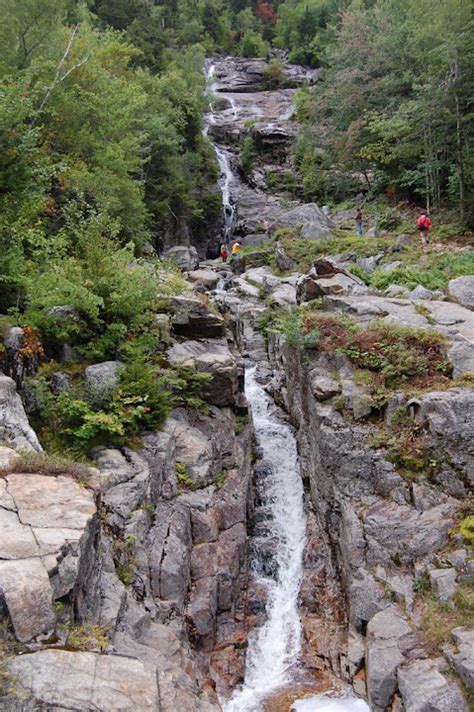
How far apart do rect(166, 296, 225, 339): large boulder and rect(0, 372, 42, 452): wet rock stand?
656 cm

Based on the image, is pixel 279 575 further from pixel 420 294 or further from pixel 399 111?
pixel 399 111

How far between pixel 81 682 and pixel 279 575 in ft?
26.5

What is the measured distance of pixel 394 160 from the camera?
3341 cm

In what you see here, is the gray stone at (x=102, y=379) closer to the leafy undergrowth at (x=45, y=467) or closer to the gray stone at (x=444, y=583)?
the leafy undergrowth at (x=45, y=467)

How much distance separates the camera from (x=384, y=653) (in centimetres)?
885

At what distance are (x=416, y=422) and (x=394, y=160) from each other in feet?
86.7

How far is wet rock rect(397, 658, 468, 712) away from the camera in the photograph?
25.3ft

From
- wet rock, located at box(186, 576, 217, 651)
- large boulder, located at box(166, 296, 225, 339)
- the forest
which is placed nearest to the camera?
wet rock, located at box(186, 576, 217, 651)

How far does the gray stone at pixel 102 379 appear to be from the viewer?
10.9m

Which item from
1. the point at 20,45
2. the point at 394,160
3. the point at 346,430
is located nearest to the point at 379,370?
the point at 346,430

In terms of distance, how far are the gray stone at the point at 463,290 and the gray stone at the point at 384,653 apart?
10.3 m

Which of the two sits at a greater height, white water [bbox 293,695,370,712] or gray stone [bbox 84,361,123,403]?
gray stone [bbox 84,361,123,403]

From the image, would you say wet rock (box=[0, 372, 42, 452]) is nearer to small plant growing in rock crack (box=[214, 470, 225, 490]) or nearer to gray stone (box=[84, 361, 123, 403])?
gray stone (box=[84, 361, 123, 403])

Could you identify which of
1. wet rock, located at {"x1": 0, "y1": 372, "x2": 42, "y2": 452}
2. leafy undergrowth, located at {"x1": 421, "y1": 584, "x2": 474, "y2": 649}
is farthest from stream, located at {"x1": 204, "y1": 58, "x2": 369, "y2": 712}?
wet rock, located at {"x1": 0, "y1": 372, "x2": 42, "y2": 452}
